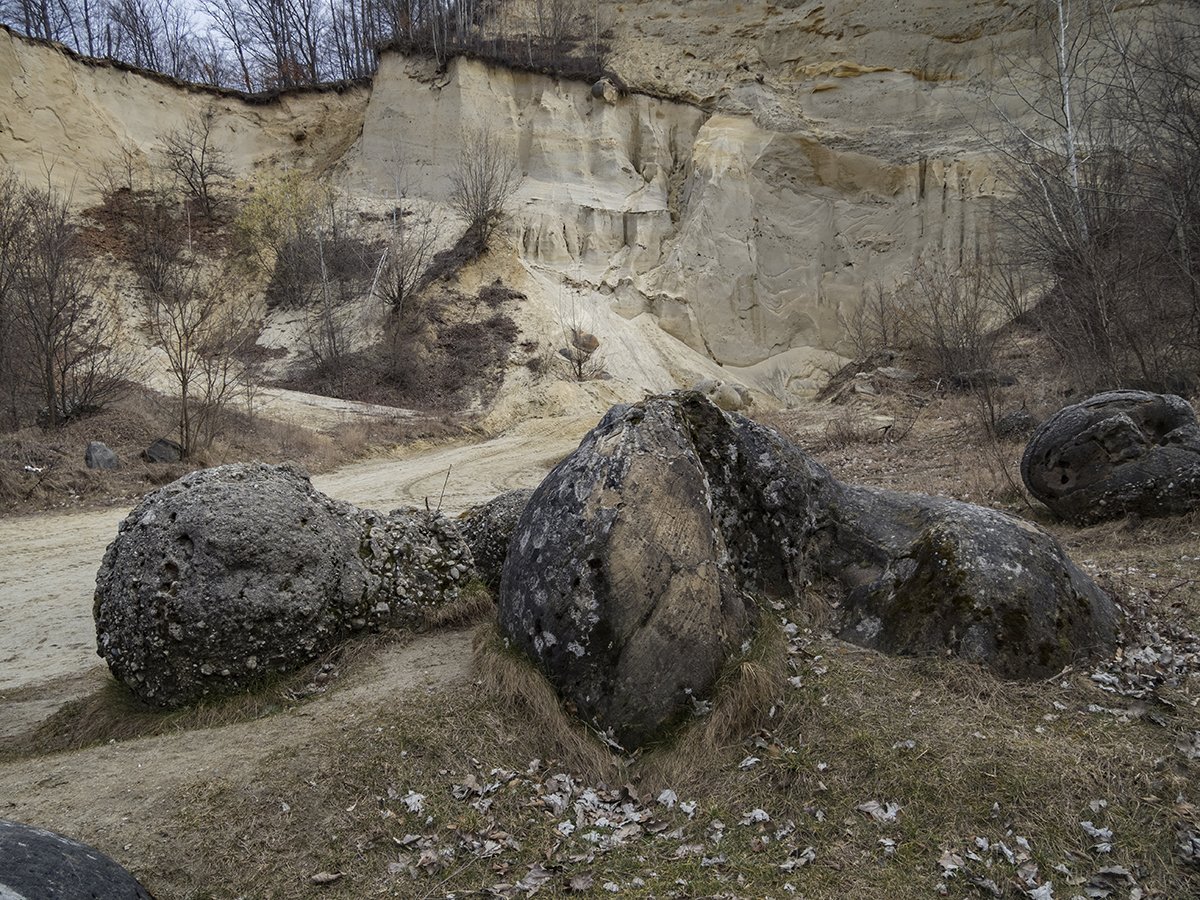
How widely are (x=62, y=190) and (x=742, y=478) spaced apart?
95.8 feet

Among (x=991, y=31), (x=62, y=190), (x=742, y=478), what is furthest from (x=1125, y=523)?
(x=62, y=190)

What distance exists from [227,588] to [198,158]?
29986 millimetres

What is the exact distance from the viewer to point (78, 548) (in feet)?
29.8

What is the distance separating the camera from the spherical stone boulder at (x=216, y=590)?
4.47 m

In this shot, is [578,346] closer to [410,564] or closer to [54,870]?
[410,564]

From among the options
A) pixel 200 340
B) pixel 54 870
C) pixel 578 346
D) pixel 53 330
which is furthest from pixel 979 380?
pixel 200 340

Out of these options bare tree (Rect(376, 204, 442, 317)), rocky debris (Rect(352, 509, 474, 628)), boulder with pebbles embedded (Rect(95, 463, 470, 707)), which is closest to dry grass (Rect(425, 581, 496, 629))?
rocky debris (Rect(352, 509, 474, 628))

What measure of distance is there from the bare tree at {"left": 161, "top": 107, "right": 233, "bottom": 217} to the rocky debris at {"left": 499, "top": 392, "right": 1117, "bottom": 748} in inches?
1127

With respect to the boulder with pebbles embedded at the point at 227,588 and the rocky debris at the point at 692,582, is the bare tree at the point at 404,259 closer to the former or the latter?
the boulder with pebbles embedded at the point at 227,588

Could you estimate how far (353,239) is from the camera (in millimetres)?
27156

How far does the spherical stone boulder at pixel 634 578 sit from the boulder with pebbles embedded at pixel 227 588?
3.92ft

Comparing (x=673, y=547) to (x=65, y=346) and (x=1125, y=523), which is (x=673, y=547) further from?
(x=65, y=346)

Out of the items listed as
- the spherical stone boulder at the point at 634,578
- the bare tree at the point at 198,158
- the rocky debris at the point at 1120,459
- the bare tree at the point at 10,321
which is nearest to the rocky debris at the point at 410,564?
the spherical stone boulder at the point at 634,578

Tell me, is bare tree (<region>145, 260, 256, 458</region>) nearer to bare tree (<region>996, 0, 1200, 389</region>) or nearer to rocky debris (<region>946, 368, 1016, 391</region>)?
rocky debris (<region>946, 368, 1016, 391</region>)
